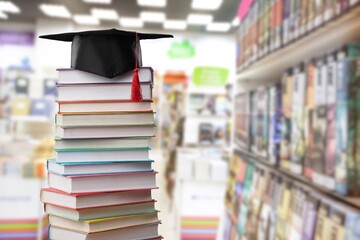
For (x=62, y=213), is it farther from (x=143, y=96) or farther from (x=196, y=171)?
(x=196, y=171)

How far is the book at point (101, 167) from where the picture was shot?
1.81ft

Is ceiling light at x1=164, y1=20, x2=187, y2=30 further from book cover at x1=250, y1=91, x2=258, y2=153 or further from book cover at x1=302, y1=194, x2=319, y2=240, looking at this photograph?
book cover at x1=302, y1=194, x2=319, y2=240

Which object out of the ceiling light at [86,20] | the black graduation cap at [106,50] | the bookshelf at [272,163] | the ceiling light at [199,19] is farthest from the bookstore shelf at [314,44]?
the ceiling light at [86,20]

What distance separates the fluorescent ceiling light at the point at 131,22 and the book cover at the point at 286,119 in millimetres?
7429

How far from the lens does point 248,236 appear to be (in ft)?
6.29

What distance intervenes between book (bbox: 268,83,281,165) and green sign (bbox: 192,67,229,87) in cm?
331

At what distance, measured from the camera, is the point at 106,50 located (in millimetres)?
637

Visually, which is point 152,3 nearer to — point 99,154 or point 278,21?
point 278,21

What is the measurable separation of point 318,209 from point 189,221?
279 centimetres

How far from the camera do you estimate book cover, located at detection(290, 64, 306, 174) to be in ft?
4.45

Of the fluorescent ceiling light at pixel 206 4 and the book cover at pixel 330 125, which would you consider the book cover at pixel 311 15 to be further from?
the fluorescent ceiling light at pixel 206 4

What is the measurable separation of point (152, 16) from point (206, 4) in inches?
57.5

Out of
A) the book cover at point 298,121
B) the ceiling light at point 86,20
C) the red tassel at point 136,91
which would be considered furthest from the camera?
the ceiling light at point 86,20

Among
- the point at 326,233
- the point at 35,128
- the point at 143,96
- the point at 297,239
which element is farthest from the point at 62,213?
the point at 35,128
